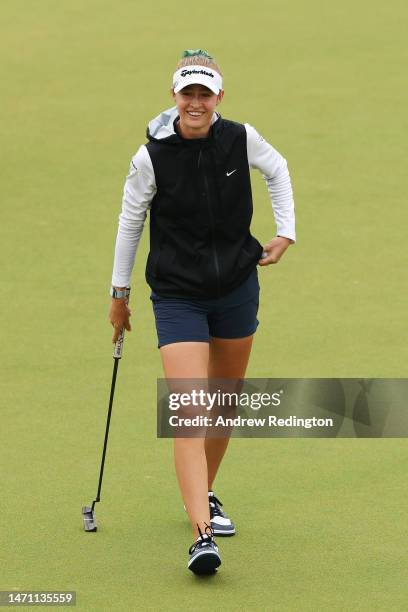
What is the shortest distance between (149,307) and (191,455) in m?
3.61

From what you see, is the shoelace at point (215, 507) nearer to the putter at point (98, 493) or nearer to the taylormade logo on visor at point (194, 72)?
the putter at point (98, 493)

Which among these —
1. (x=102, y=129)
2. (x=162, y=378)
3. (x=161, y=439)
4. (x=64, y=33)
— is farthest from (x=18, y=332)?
(x=64, y=33)

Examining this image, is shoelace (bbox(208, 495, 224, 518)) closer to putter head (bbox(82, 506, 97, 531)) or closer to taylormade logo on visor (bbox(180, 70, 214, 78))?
putter head (bbox(82, 506, 97, 531))

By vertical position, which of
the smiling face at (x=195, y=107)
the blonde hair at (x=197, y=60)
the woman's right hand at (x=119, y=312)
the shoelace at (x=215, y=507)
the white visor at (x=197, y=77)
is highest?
the blonde hair at (x=197, y=60)

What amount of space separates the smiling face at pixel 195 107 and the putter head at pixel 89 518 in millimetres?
1748

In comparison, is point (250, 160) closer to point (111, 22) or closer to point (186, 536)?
point (186, 536)

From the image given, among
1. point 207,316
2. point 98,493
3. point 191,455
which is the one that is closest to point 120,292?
point 207,316

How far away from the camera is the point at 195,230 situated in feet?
21.2

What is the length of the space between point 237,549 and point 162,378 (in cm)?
211

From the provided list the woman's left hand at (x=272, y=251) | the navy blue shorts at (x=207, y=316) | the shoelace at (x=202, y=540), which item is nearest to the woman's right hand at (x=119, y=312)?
the navy blue shorts at (x=207, y=316)

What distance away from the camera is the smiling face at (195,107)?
635 cm

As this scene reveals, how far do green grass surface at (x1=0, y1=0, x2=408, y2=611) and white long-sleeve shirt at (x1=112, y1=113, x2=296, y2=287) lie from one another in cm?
124

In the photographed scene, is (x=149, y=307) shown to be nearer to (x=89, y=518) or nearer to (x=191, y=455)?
(x=89, y=518)

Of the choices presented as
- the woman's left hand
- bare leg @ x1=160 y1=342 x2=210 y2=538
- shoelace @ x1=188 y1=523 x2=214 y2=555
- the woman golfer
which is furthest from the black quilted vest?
shoelace @ x1=188 y1=523 x2=214 y2=555
